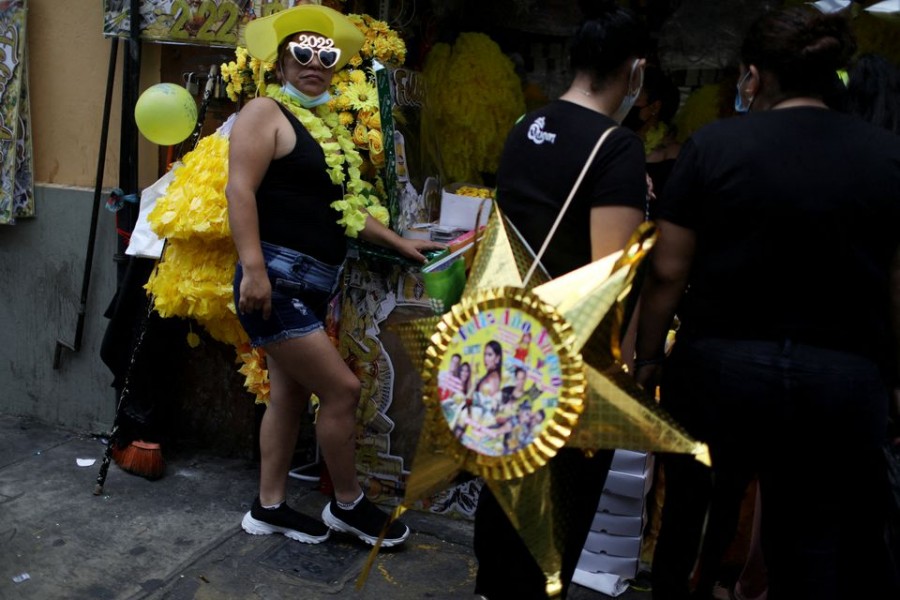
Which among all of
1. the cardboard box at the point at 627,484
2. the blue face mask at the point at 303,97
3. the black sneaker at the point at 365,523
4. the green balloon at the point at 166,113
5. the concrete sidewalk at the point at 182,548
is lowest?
the concrete sidewalk at the point at 182,548

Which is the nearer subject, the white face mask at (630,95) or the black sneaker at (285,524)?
the white face mask at (630,95)

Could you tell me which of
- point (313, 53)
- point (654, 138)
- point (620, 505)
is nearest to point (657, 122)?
point (654, 138)

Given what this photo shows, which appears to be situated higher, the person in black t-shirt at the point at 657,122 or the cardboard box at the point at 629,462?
the person in black t-shirt at the point at 657,122

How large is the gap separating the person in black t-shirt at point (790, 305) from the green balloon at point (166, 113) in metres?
2.18

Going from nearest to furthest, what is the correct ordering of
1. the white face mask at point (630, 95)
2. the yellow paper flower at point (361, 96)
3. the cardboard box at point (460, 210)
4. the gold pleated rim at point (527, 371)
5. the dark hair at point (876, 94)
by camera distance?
the gold pleated rim at point (527, 371), the white face mask at point (630, 95), the dark hair at point (876, 94), the yellow paper flower at point (361, 96), the cardboard box at point (460, 210)

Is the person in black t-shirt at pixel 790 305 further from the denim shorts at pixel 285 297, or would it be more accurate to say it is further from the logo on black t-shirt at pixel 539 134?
the denim shorts at pixel 285 297

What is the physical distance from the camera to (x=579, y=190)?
2209 millimetres

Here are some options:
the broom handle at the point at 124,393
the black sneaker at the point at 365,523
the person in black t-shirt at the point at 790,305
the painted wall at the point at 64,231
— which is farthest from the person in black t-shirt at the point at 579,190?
the painted wall at the point at 64,231

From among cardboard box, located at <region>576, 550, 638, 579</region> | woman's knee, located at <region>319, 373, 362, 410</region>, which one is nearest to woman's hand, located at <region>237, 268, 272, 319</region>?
woman's knee, located at <region>319, 373, 362, 410</region>

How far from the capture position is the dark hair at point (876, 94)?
2.54m

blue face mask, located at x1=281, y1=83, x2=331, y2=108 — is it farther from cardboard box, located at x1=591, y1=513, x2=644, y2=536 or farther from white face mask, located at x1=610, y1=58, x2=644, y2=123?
cardboard box, located at x1=591, y1=513, x2=644, y2=536

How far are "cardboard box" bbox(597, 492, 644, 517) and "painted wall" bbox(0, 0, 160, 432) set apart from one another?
8.28 ft

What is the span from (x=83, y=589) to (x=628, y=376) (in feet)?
6.96

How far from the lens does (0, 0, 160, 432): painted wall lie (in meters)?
4.27
